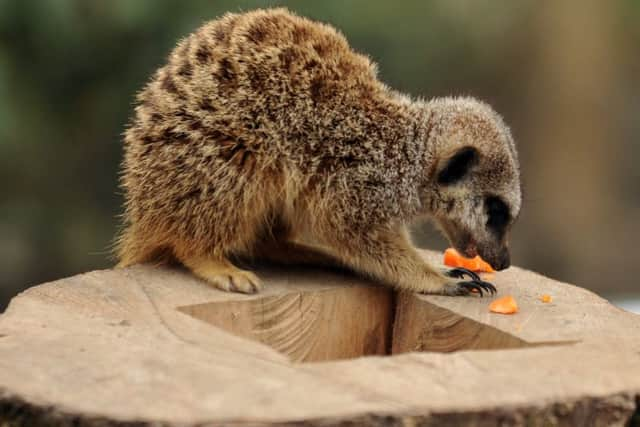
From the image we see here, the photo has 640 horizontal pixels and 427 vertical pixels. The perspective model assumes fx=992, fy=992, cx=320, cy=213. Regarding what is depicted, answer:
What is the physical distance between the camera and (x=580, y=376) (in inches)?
87.7

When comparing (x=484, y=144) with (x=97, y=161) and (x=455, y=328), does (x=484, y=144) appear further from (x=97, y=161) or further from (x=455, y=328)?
(x=97, y=161)

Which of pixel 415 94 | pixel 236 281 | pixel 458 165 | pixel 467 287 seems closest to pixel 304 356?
pixel 236 281

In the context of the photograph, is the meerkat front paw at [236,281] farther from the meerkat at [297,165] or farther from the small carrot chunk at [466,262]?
the small carrot chunk at [466,262]

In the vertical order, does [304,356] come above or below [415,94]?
below

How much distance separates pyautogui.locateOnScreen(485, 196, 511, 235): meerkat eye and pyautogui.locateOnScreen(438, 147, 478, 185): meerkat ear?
141 mm

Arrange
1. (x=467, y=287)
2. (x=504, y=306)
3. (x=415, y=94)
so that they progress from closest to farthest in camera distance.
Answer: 1. (x=504, y=306)
2. (x=467, y=287)
3. (x=415, y=94)

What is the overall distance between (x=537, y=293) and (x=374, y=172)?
67 centimetres

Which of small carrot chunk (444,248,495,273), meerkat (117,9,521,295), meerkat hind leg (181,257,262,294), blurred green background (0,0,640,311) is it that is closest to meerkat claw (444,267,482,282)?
meerkat (117,9,521,295)

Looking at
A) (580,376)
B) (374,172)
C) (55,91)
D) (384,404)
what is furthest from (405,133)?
(55,91)

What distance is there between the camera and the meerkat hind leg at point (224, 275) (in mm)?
3053

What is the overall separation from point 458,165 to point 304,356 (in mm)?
921

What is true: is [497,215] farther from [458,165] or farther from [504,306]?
[504,306]

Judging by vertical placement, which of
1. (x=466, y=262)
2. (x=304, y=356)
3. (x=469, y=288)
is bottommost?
(x=304, y=356)

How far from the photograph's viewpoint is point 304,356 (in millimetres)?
3006
